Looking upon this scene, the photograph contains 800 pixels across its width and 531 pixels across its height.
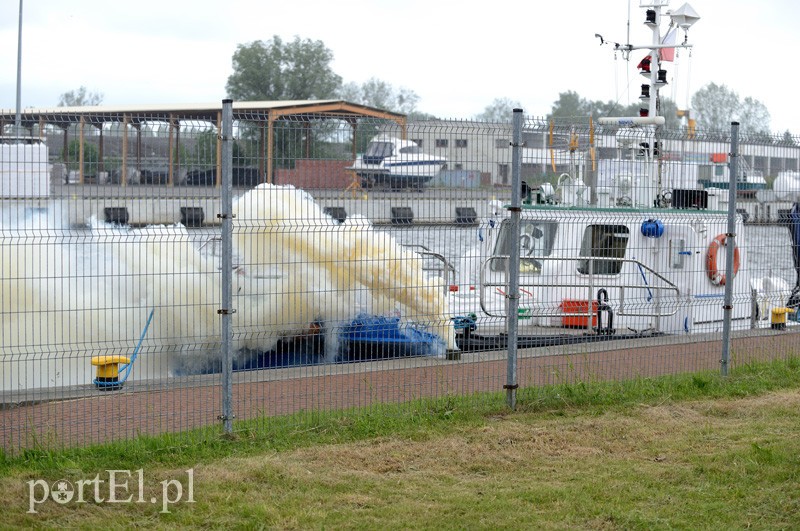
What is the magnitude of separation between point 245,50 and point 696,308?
63.0 metres

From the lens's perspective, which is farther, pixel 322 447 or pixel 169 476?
pixel 322 447

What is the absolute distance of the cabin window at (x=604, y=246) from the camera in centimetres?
1268

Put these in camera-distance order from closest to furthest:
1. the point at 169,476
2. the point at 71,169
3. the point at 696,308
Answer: the point at 169,476
the point at 71,169
the point at 696,308

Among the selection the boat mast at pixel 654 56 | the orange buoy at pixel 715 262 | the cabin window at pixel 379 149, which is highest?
the boat mast at pixel 654 56

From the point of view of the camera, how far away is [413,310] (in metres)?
9.21

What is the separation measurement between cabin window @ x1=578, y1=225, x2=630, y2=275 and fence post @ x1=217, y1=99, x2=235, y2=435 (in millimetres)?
6124

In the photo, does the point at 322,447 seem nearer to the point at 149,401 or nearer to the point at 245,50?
the point at 149,401

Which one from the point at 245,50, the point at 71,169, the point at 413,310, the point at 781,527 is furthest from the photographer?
the point at 245,50

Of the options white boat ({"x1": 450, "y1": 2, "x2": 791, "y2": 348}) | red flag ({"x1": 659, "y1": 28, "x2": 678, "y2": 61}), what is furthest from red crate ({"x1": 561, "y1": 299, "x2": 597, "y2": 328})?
red flag ({"x1": 659, "y1": 28, "x2": 678, "y2": 61})

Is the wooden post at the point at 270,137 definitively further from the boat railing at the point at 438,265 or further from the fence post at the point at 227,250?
the boat railing at the point at 438,265

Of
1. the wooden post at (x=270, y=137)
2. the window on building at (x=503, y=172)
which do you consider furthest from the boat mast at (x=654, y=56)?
the wooden post at (x=270, y=137)

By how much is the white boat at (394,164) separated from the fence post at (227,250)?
3.90 ft

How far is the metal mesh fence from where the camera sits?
7586 mm

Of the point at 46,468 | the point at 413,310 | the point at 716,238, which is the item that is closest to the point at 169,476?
the point at 46,468
